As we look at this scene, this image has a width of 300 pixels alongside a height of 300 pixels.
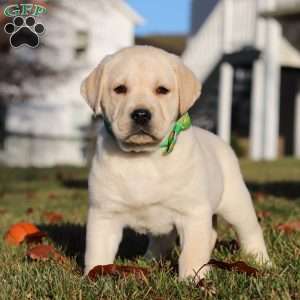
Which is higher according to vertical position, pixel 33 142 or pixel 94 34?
pixel 94 34

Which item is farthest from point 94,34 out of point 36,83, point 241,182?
point 241,182

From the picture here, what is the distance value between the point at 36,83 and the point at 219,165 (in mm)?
12157

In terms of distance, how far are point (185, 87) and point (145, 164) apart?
1.38ft

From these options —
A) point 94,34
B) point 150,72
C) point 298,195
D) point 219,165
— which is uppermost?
point 94,34

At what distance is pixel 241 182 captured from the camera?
3.62 meters

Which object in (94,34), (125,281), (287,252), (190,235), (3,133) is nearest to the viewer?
(125,281)

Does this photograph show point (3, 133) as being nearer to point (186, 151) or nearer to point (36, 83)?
point (36, 83)

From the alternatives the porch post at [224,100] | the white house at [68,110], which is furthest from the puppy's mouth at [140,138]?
the white house at [68,110]

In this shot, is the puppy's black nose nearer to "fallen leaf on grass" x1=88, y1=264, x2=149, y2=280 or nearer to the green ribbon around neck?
the green ribbon around neck

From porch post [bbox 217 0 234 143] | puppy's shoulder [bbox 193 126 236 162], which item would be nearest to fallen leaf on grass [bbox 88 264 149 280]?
puppy's shoulder [bbox 193 126 236 162]

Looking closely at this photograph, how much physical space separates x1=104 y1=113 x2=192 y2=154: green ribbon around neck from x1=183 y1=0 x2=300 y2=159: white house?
12.3 m

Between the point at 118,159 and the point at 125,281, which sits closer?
the point at 125,281

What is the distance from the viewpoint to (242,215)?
11.8 ft

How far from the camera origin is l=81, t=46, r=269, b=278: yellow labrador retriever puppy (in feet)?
9.82
